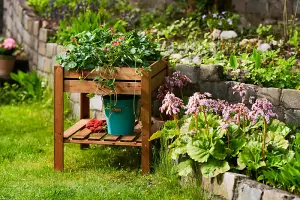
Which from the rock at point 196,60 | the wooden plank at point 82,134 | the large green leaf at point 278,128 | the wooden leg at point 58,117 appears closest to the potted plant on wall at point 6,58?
the rock at point 196,60

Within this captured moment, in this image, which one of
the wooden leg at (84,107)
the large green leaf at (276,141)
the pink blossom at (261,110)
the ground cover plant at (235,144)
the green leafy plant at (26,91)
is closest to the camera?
the ground cover plant at (235,144)

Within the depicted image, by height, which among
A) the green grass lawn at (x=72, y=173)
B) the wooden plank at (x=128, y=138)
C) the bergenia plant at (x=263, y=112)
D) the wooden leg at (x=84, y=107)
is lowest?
the green grass lawn at (x=72, y=173)

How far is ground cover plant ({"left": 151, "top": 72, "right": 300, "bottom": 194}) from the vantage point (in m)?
5.73

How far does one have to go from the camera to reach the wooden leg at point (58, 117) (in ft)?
22.0

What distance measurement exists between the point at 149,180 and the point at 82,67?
3.78 ft

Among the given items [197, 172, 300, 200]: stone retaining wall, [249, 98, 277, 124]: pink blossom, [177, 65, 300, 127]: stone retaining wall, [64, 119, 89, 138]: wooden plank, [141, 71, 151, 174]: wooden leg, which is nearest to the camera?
[197, 172, 300, 200]: stone retaining wall

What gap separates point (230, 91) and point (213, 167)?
5.42ft

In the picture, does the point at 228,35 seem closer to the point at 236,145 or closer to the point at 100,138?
the point at 100,138

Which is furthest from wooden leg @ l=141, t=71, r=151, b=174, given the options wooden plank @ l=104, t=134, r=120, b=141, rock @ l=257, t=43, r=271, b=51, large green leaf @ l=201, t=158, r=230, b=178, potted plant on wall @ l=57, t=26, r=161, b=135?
rock @ l=257, t=43, r=271, b=51

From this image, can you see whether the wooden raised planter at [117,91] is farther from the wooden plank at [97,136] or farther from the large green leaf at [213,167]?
the large green leaf at [213,167]

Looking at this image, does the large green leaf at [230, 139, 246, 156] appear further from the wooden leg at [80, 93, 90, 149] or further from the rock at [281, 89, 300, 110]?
the wooden leg at [80, 93, 90, 149]

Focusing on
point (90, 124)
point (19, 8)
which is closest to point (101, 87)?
point (90, 124)

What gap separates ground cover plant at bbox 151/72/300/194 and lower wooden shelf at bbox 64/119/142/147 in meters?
0.30

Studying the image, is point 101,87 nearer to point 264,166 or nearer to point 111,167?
point 111,167
